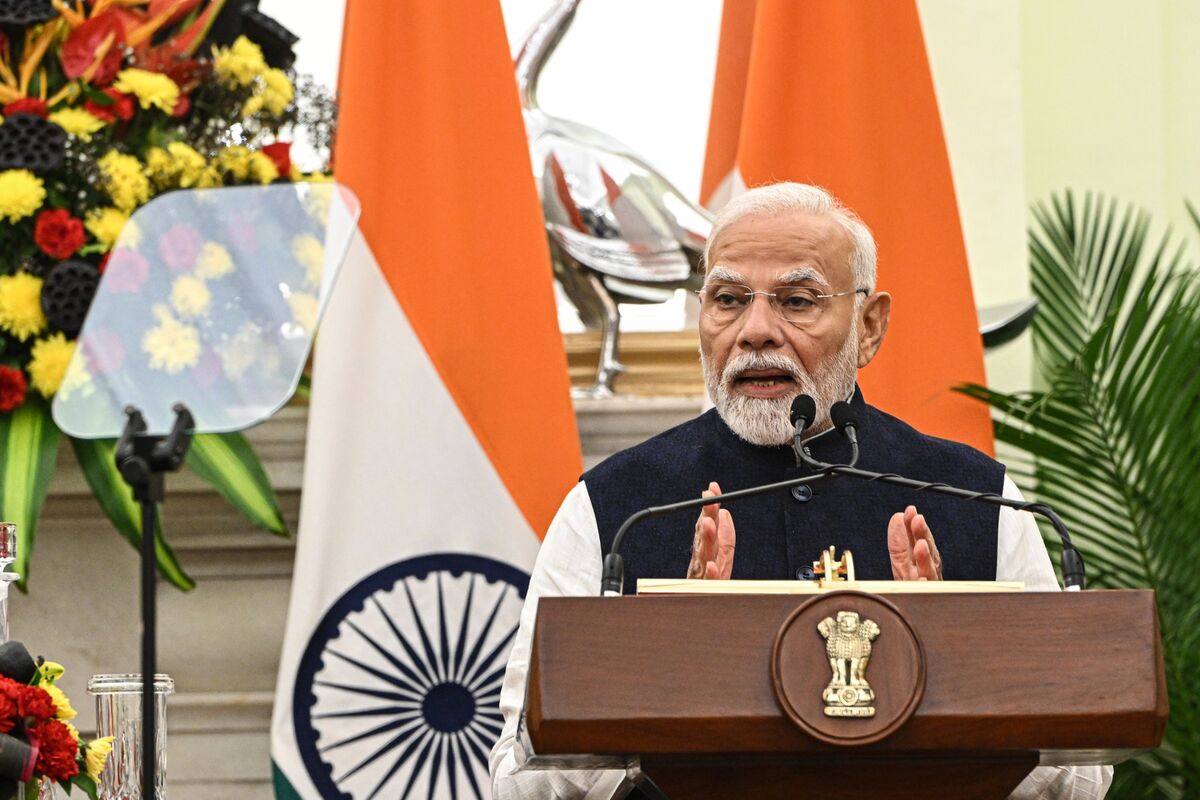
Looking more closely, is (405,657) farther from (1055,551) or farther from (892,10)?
(892,10)

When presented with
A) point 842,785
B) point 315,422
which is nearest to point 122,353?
point 842,785

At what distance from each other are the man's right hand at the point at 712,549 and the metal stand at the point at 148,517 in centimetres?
77

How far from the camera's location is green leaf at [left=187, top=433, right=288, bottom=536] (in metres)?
3.70

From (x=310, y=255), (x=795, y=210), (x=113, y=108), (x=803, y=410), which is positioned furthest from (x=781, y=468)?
(x=113, y=108)

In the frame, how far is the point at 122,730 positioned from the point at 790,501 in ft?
3.67

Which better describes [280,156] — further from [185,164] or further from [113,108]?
[113,108]

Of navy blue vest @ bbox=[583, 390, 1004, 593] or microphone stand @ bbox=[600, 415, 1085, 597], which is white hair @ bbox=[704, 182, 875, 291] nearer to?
navy blue vest @ bbox=[583, 390, 1004, 593]

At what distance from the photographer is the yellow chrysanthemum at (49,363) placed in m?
3.54

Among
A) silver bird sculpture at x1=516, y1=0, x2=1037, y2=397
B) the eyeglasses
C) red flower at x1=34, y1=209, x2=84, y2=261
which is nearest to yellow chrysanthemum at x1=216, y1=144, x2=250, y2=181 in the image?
red flower at x1=34, y1=209, x2=84, y2=261

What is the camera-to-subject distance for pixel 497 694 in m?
3.66

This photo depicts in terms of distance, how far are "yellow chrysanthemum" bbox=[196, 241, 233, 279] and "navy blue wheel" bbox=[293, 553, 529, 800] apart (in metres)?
1.47

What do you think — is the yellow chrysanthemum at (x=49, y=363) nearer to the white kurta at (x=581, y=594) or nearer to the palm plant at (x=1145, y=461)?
the white kurta at (x=581, y=594)

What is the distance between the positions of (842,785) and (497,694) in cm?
180

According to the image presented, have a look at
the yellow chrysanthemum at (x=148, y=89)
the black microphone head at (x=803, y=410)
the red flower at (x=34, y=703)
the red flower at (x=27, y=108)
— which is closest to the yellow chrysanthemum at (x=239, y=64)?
the yellow chrysanthemum at (x=148, y=89)
